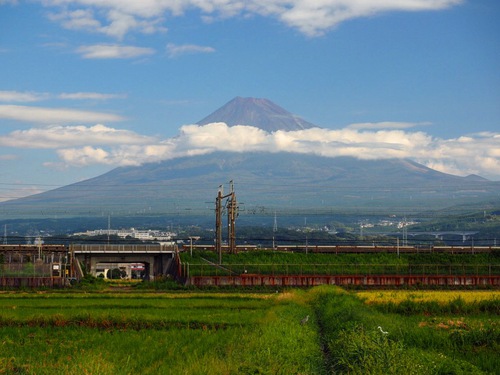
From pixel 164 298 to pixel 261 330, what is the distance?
2749cm

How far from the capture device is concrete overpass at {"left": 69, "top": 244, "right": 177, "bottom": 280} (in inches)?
3260

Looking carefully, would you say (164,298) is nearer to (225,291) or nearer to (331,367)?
(225,291)

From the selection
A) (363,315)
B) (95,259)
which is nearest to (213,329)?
(363,315)

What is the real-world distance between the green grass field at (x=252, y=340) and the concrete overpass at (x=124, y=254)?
3806cm

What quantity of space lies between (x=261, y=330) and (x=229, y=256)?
174 ft

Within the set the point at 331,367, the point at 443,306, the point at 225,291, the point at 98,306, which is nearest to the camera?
the point at 331,367

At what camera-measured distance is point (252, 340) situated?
23.2 meters

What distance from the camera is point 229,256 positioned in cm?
7894

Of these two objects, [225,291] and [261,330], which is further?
[225,291]

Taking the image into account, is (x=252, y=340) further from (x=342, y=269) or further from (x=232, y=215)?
(x=232, y=215)

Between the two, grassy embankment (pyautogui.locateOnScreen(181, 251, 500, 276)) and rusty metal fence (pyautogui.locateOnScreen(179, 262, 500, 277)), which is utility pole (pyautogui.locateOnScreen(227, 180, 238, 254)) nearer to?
→ grassy embankment (pyautogui.locateOnScreen(181, 251, 500, 276))

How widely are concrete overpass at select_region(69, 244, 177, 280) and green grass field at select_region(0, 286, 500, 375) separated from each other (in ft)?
125

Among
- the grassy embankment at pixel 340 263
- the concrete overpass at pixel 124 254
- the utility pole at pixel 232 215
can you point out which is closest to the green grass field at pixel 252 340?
the grassy embankment at pixel 340 263

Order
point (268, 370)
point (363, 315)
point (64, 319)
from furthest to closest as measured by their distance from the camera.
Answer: point (64, 319) → point (363, 315) → point (268, 370)
